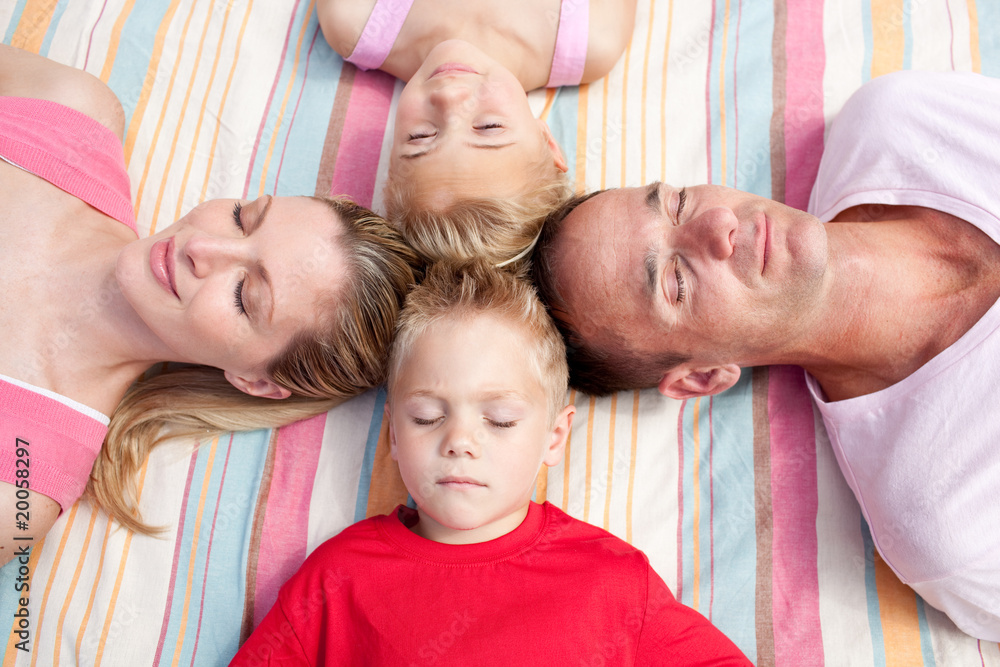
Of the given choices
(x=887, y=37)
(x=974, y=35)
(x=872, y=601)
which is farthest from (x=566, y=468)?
(x=974, y=35)

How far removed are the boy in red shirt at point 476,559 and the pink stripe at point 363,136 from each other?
81 centimetres

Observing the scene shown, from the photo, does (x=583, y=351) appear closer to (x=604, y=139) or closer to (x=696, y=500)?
(x=696, y=500)

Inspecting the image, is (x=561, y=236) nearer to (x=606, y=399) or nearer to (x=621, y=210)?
(x=621, y=210)

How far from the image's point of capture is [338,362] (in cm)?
221

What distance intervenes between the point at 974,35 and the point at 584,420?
218 cm

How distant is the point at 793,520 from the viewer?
233 cm

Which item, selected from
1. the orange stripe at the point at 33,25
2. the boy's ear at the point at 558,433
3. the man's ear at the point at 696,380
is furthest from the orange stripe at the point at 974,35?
the orange stripe at the point at 33,25

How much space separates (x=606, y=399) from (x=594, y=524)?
1.42ft

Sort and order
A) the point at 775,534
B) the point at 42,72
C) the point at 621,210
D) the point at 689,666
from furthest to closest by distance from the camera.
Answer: the point at 42,72, the point at 775,534, the point at 621,210, the point at 689,666

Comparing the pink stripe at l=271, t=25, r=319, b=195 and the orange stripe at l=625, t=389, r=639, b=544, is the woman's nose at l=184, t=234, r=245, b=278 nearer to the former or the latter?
the pink stripe at l=271, t=25, r=319, b=195

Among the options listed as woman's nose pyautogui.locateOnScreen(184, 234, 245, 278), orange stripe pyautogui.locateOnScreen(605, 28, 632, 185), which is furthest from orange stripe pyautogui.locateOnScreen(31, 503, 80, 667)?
orange stripe pyautogui.locateOnScreen(605, 28, 632, 185)

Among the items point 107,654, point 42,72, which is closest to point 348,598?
point 107,654

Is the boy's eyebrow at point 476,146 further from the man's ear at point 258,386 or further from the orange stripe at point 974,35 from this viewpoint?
the orange stripe at point 974,35

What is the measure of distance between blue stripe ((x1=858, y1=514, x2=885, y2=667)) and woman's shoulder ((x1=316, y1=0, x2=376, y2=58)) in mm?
2518
